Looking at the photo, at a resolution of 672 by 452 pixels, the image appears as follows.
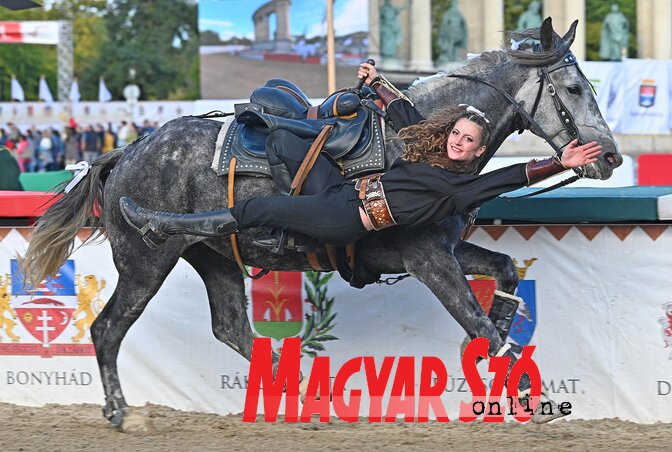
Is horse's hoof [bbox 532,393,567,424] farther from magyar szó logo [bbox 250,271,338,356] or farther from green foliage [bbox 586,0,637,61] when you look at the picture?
green foliage [bbox 586,0,637,61]

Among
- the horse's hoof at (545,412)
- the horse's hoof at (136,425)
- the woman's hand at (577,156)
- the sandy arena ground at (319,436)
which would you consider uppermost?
the woman's hand at (577,156)

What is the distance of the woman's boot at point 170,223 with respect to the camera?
575 centimetres

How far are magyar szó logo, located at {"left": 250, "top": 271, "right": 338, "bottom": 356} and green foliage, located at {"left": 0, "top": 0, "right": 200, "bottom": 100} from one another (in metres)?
A: 48.1

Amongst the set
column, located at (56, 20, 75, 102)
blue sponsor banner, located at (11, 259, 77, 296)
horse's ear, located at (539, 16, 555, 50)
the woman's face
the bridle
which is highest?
column, located at (56, 20, 75, 102)

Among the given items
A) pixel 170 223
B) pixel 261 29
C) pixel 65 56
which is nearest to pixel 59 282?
pixel 170 223

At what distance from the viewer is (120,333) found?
656 centimetres

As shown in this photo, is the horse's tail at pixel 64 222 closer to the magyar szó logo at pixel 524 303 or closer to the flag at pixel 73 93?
the magyar szó logo at pixel 524 303

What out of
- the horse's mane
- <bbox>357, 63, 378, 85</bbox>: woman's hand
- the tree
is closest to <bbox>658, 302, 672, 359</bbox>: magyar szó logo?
the horse's mane

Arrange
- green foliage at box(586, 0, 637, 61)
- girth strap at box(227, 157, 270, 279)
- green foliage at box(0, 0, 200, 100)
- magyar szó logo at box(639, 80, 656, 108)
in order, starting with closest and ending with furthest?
1. girth strap at box(227, 157, 270, 279)
2. magyar szó logo at box(639, 80, 656, 108)
3. green foliage at box(586, 0, 637, 61)
4. green foliage at box(0, 0, 200, 100)

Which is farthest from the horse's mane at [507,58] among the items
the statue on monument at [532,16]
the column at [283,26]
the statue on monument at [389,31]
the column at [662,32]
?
the statue on monument at [532,16]

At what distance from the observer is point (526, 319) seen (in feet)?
22.6

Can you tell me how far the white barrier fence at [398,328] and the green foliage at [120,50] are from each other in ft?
156

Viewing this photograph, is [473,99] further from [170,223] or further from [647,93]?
[647,93]

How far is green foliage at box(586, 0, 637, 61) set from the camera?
4228 cm
